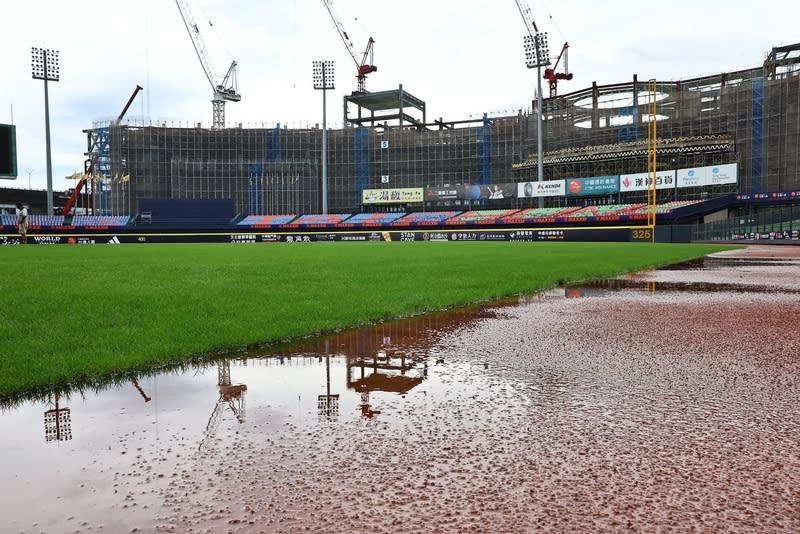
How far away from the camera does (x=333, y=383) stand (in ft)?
14.0

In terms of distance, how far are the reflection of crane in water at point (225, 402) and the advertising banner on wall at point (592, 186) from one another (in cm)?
6237

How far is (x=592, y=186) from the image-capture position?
63.0 meters

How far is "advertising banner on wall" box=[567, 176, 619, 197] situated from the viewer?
61656 mm

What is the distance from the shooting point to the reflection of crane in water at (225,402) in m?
3.27

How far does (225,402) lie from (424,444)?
1498 mm

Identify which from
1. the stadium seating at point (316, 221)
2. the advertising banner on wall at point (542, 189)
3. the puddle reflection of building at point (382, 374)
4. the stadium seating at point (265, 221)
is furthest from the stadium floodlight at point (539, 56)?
the puddle reflection of building at point (382, 374)

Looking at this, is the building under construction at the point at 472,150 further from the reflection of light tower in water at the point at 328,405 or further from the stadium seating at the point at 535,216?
the reflection of light tower in water at the point at 328,405

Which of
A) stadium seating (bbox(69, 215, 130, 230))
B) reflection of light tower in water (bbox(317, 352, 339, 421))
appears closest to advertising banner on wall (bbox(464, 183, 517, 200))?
stadium seating (bbox(69, 215, 130, 230))

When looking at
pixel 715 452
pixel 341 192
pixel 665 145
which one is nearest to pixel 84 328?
pixel 715 452

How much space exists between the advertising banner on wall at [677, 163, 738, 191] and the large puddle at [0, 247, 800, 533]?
57.8 metres

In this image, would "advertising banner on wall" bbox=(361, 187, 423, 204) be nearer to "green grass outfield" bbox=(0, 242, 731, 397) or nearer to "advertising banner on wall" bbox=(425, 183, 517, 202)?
"advertising banner on wall" bbox=(425, 183, 517, 202)

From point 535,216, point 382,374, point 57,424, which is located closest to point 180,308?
point 382,374

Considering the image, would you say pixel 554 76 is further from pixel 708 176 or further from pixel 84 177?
pixel 84 177

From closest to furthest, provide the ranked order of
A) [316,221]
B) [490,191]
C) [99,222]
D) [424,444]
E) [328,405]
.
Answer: [424,444] < [328,405] < [99,222] < [490,191] < [316,221]
